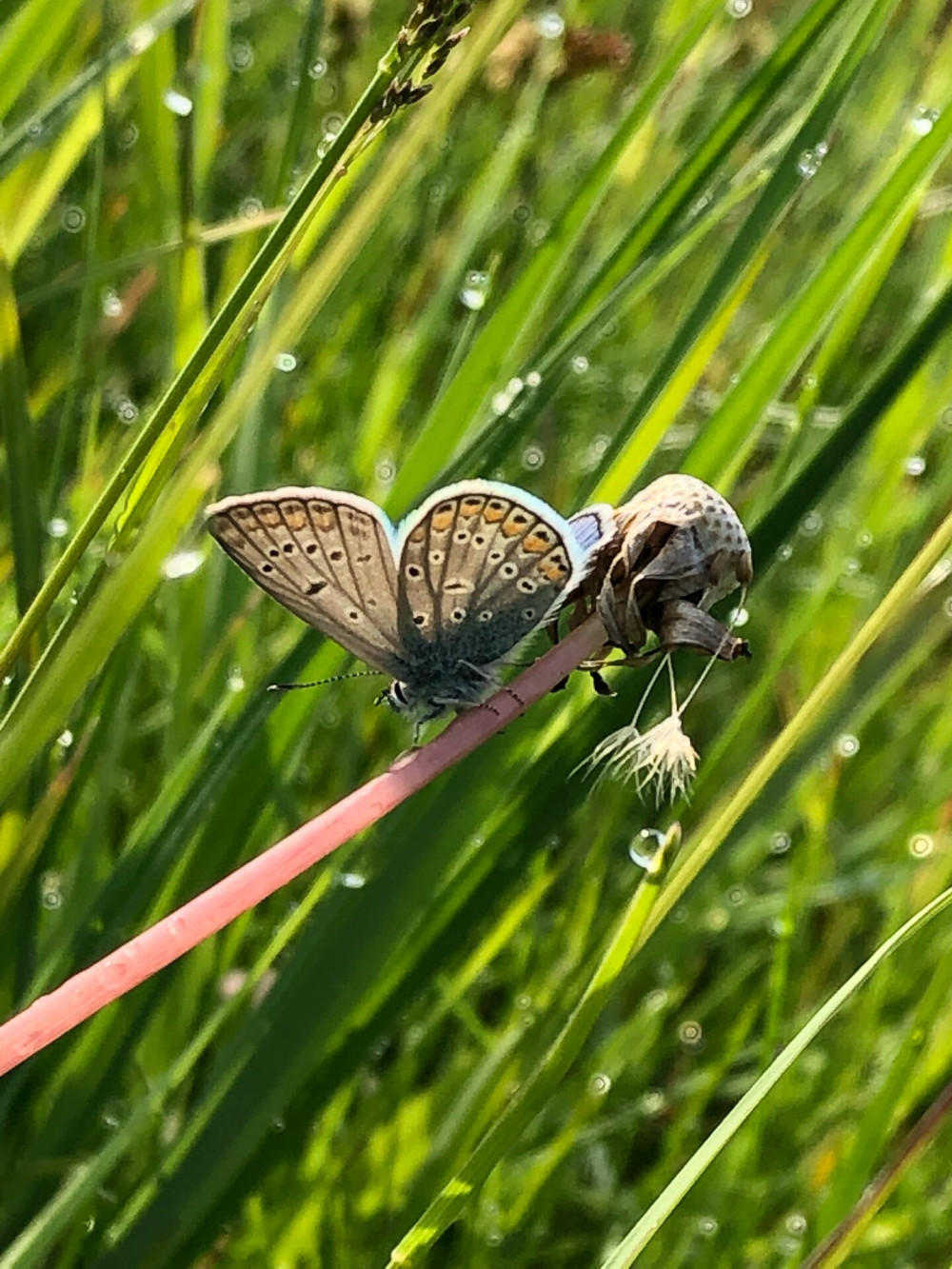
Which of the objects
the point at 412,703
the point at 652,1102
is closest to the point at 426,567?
the point at 412,703

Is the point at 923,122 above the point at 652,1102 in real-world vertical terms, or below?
above

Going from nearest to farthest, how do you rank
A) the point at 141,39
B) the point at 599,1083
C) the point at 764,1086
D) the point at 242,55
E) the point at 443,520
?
the point at 764,1086
the point at 443,520
the point at 141,39
the point at 599,1083
the point at 242,55

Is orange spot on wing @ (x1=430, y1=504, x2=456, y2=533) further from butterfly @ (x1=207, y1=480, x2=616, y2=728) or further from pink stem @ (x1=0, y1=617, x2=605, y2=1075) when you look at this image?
pink stem @ (x1=0, y1=617, x2=605, y2=1075)

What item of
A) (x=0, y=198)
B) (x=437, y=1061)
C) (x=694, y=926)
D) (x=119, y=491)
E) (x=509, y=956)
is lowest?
(x=437, y=1061)

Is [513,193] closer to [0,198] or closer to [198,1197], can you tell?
[0,198]

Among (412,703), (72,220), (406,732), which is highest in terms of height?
(72,220)

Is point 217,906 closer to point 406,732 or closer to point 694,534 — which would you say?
point 694,534

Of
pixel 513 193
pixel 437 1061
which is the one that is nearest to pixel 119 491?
pixel 437 1061

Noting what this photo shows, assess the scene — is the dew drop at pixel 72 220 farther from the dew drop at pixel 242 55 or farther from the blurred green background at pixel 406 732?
the dew drop at pixel 242 55
